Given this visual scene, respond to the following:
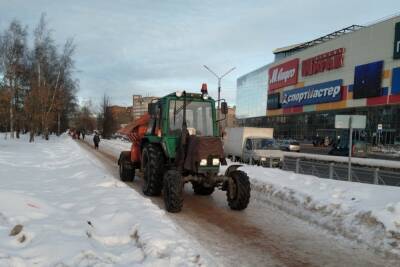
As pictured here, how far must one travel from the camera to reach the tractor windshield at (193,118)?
11188 millimetres

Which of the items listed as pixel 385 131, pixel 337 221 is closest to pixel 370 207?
pixel 337 221

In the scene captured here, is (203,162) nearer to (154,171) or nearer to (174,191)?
(174,191)

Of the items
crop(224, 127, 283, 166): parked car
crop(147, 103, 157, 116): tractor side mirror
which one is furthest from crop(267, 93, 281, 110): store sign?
crop(147, 103, 157, 116): tractor side mirror

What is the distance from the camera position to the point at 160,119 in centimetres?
1142

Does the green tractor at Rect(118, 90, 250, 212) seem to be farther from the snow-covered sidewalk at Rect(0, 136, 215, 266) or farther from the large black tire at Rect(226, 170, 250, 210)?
the snow-covered sidewalk at Rect(0, 136, 215, 266)

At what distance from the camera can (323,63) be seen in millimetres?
62438

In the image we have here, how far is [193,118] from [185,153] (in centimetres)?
130

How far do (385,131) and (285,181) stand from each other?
Result: 40.7 m

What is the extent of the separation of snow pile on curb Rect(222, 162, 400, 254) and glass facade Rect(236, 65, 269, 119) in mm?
73739

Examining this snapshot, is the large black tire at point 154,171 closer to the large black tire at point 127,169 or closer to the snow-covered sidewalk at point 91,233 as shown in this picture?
the snow-covered sidewalk at point 91,233

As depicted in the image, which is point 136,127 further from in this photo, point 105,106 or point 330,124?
point 105,106

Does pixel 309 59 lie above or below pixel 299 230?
above

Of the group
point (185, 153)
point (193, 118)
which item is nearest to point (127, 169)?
point (193, 118)

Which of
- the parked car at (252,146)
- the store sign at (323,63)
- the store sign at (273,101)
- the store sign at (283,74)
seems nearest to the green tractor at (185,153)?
the parked car at (252,146)
